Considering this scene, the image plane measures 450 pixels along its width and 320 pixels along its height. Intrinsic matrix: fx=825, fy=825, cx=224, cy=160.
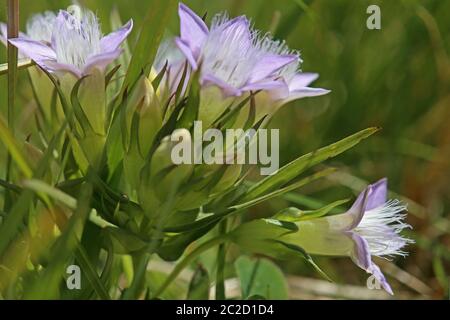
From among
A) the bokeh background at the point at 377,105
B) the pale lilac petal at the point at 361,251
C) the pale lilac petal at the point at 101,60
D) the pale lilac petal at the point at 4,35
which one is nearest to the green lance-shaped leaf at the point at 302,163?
the pale lilac petal at the point at 361,251

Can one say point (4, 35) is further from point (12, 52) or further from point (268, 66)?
point (268, 66)

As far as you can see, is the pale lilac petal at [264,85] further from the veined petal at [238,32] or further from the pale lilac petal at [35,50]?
the pale lilac petal at [35,50]

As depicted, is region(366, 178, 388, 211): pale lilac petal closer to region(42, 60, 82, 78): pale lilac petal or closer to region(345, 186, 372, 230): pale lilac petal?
region(345, 186, 372, 230): pale lilac petal

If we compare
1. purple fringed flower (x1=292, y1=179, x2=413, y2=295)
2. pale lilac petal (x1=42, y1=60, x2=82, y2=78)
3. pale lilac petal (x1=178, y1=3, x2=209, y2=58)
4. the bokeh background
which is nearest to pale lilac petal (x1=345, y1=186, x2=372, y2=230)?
purple fringed flower (x1=292, y1=179, x2=413, y2=295)

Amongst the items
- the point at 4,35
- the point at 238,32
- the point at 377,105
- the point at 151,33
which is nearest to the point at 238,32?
the point at 238,32

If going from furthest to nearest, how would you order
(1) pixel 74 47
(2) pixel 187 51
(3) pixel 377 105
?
(3) pixel 377 105 → (1) pixel 74 47 → (2) pixel 187 51
